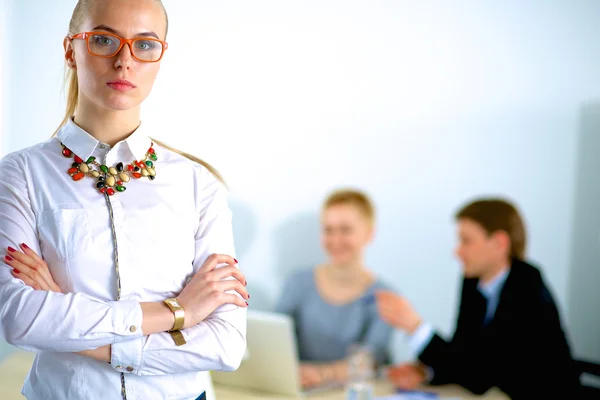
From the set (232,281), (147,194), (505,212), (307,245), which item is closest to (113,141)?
(147,194)

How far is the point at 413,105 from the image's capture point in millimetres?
4113

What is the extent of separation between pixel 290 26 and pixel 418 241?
1440 millimetres

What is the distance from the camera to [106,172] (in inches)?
47.3

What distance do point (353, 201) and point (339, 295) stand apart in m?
0.48

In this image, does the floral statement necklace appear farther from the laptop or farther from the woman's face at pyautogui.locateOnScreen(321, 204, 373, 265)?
the woman's face at pyautogui.locateOnScreen(321, 204, 373, 265)

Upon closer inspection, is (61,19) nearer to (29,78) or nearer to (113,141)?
(29,78)

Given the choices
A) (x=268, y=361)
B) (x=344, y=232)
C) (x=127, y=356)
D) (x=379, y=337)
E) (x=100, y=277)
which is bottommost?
(x=379, y=337)

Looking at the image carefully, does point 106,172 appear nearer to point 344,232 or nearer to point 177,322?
point 177,322

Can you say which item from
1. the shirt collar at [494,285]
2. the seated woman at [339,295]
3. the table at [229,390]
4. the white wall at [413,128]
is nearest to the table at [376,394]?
the table at [229,390]

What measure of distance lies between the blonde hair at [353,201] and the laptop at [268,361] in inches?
56.3

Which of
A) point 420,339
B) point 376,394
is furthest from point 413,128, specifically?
point 376,394

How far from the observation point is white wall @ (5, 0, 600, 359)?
148 inches

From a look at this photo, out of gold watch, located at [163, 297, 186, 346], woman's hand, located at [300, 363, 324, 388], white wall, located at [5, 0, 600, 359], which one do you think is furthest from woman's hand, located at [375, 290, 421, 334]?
gold watch, located at [163, 297, 186, 346]

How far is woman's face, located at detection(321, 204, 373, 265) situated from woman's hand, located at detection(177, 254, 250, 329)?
2393 millimetres
